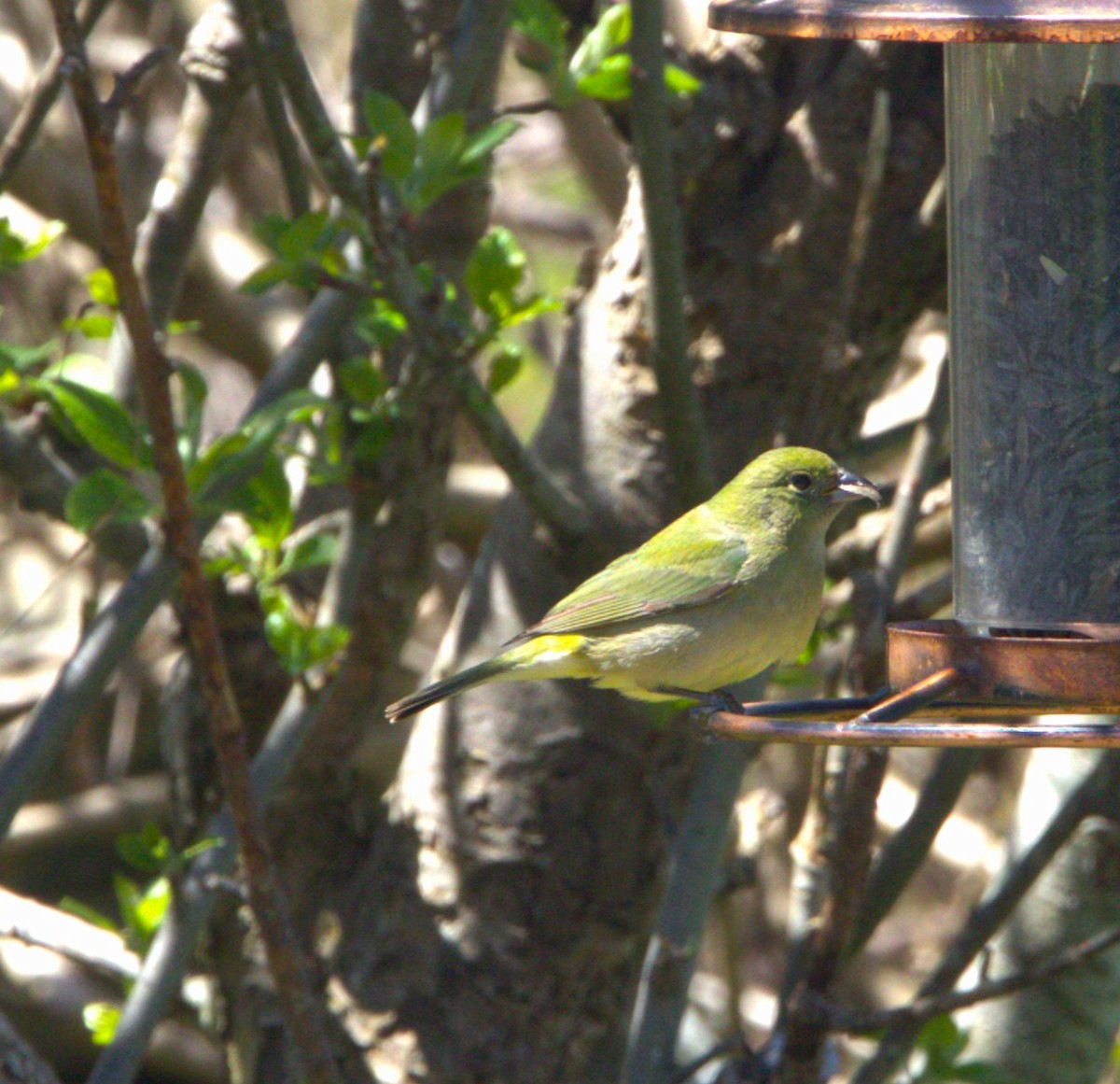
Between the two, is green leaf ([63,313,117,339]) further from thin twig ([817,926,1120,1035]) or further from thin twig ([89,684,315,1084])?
thin twig ([817,926,1120,1035])

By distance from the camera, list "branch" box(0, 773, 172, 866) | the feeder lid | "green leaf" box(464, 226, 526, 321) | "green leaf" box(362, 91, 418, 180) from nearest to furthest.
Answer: the feeder lid → "green leaf" box(362, 91, 418, 180) → "green leaf" box(464, 226, 526, 321) → "branch" box(0, 773, 172, 866)

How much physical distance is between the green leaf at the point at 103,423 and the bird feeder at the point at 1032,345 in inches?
51.7

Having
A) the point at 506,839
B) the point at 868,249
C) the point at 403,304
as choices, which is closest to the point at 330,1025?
the point at 506,839

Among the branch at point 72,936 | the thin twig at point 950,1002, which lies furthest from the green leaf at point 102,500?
the thin twig at point 950,1002

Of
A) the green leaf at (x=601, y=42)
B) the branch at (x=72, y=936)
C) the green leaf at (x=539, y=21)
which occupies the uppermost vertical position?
the green leaf at (x=601, y=42)

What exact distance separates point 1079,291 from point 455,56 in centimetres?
143

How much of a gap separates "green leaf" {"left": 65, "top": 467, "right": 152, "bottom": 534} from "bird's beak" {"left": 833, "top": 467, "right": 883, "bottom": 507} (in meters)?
1.55

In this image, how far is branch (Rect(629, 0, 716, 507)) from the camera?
318cm

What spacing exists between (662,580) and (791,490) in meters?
0.37

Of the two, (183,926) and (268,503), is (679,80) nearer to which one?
(268,503)

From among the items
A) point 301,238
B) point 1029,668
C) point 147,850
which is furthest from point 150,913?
point 1029,668

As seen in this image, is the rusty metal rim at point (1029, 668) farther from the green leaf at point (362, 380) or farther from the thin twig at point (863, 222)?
the green leaf at point (362, 380)

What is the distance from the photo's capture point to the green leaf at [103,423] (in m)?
3.08

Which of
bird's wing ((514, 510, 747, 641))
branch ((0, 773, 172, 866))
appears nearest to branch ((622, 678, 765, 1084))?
bird's wing ((514, 510, 747, 641))
